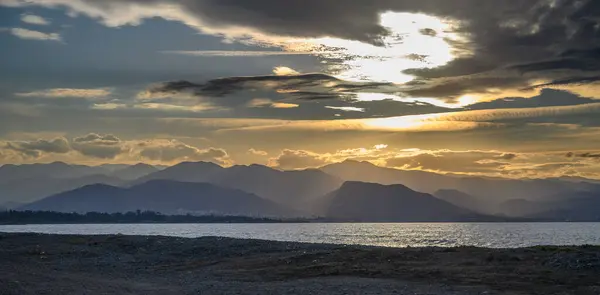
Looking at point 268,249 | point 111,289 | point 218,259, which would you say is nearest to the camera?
point 111,289

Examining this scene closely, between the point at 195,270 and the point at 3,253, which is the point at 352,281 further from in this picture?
the point at 3,253

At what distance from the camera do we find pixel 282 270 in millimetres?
35688

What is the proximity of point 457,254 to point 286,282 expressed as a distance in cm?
1192

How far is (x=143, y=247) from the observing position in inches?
1909

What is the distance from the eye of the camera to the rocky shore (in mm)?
28328

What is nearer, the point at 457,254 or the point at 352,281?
the point at 352,281

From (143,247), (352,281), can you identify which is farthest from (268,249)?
(352,281)

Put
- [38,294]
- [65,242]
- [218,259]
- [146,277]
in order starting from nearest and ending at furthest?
[38,294]
[146,277]
[218,259]
[65,242]

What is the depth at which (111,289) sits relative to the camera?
2789cm

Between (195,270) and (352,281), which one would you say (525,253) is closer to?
(352,281)

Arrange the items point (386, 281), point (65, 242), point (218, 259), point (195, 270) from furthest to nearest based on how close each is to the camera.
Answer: point (65, 242)
point (218, 259)
point (195, 270)
point (386, 281)

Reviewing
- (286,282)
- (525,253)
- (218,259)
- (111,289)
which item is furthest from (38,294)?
(525,253)

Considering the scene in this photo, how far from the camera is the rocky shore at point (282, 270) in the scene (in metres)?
28.3

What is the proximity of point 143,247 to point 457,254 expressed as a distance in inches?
895
